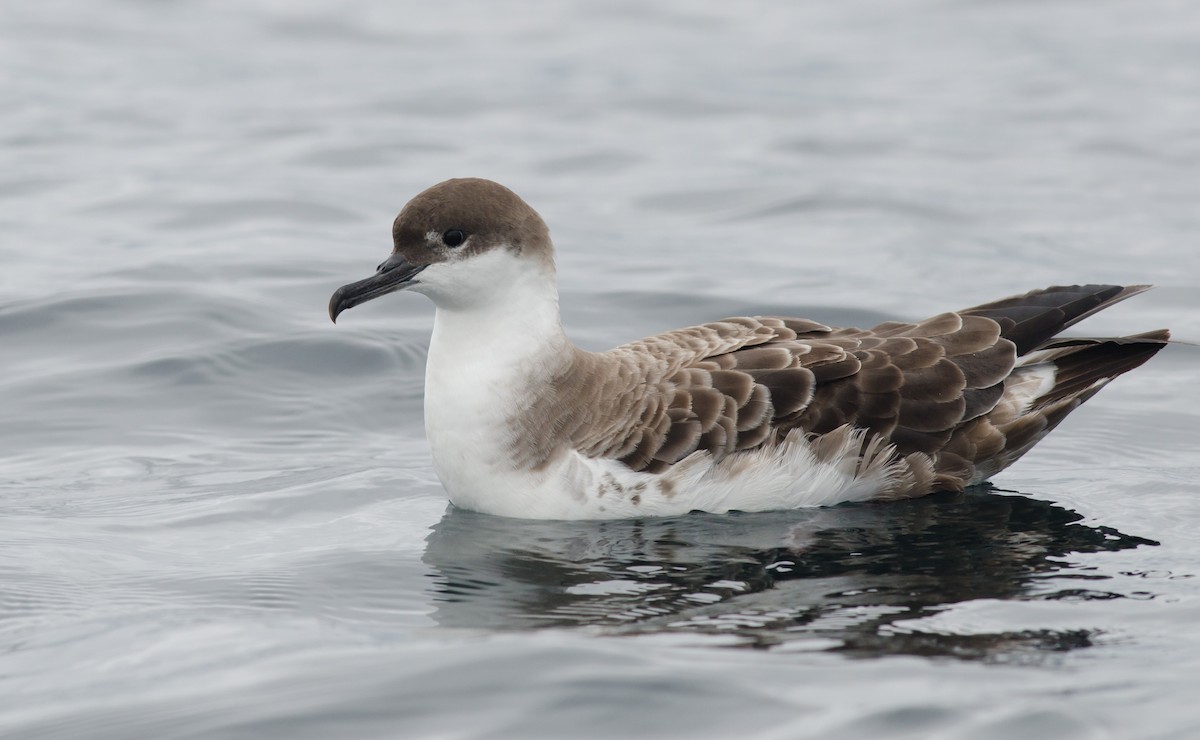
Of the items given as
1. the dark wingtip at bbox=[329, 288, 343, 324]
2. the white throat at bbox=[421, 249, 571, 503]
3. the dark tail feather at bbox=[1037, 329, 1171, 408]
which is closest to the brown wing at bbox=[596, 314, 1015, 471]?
the dark tail feather at bbox=[1037, 329, 1171, 408]

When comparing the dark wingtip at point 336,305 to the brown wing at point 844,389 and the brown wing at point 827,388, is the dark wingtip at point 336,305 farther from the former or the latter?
the brown wing at point 827,388

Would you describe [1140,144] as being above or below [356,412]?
above

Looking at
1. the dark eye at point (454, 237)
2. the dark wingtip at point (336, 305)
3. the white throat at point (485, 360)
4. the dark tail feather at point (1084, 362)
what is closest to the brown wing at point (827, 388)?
the dark tail feather at point (1084, 362)

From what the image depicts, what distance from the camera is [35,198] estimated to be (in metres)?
14.5

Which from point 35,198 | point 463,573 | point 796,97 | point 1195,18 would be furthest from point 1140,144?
point 463,573

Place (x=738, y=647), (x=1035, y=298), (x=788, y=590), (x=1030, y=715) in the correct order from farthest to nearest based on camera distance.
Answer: (x=1035, y=298) → (x=788, y=590) → (x=738, y=647) → (x=1030, y=715)

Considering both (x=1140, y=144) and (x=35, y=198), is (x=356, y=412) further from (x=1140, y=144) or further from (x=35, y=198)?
(x=1140, y=144)

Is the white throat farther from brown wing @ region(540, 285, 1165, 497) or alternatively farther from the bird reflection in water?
the bird reflection in water

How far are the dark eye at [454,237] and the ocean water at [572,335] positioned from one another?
1.28 m

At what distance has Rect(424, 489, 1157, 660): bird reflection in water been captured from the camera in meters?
6.23

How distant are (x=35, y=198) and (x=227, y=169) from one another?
1.73 metres

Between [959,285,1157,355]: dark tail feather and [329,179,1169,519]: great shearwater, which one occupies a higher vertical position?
[959,285,1157,355]: dark tail feather

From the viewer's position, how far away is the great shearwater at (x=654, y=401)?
760 cm

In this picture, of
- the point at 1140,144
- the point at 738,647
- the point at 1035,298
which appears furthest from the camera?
the point at 1140,144
